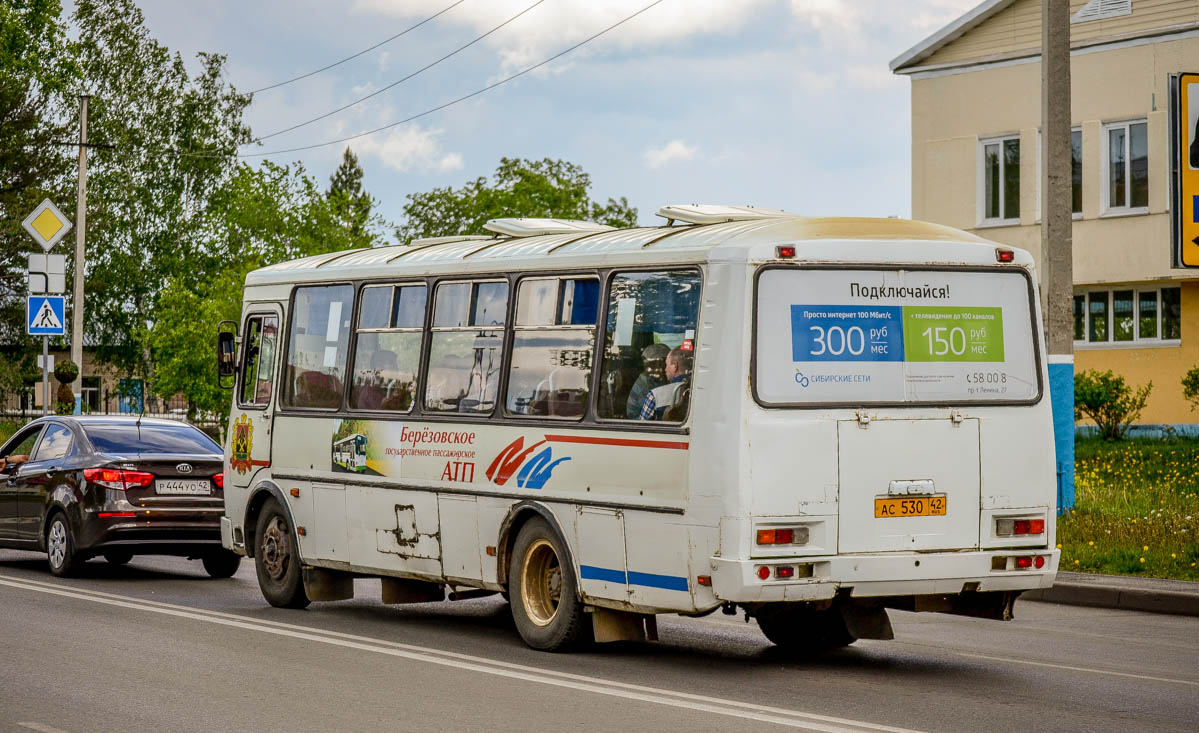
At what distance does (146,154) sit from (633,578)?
61850 millimetres

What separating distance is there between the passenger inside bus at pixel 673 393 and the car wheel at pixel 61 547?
315 inches

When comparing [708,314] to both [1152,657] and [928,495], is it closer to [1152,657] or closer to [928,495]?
[928,495]

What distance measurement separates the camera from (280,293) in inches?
578

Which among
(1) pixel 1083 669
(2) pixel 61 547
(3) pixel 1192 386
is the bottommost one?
(1) pixel 1083 669

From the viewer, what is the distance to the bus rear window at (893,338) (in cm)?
1010

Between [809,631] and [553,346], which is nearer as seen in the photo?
[553,346]

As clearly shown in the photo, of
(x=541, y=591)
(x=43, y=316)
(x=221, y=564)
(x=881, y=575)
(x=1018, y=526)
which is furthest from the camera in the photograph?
(x=43, y=316)

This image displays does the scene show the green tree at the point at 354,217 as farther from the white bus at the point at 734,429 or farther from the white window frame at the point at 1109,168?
the white bus at the point at 734,429

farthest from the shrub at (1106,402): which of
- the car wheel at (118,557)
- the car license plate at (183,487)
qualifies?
the car license plate at (183,487)

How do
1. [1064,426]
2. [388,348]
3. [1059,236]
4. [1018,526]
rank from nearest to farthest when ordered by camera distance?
[1018,526]
[388,348]
[1064,426]
[1059,236]

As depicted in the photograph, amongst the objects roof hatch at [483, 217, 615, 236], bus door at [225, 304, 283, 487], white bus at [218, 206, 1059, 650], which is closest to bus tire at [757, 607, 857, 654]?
white bus at [218, 206, 1059, 650]

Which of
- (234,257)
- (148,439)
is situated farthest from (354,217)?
(148,439)

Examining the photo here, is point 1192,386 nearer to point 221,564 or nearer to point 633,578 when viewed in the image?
point 221,564

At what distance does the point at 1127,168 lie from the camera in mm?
34250
